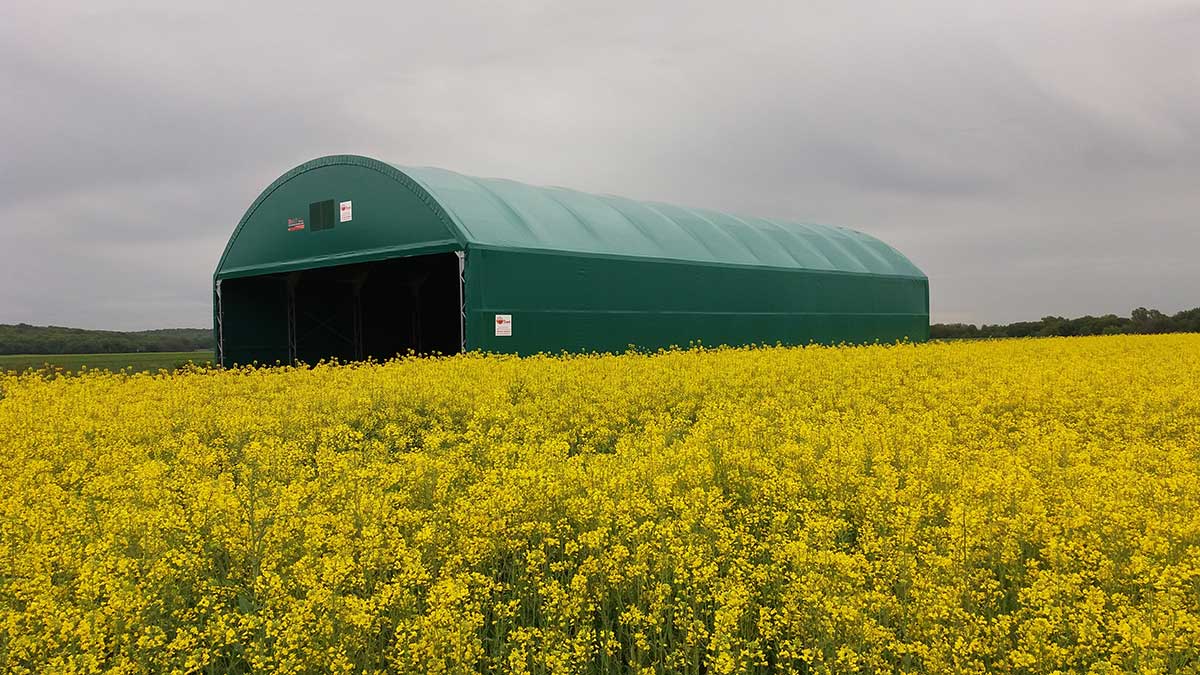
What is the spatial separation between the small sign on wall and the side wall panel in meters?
0.09

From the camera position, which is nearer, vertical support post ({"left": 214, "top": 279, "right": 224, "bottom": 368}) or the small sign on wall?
the small sign on wall

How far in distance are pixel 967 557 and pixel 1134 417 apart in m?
5.35

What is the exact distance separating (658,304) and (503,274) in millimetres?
4816

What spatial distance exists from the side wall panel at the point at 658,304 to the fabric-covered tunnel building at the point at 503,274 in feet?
0.12

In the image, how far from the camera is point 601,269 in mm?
17391

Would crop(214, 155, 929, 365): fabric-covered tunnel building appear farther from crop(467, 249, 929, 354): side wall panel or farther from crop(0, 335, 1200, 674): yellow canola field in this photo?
crop(0, 335, 1200, 674): yellow canola field

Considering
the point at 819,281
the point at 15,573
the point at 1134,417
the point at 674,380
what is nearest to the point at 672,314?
the point at 819,281

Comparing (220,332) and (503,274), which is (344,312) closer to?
(220,332)

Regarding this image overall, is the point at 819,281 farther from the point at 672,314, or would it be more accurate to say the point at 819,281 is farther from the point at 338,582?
the point at 338,582

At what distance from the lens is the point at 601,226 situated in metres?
18.8

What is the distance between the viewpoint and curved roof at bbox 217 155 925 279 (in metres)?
15.8

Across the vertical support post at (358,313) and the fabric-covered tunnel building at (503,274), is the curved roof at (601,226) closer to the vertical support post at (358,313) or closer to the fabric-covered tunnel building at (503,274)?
the fabric-covered tunnel building at (503,274)

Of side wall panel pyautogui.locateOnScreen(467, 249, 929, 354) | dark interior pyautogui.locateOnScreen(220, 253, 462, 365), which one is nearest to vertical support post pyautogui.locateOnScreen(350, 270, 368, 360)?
dark interior pyautogui.locateOnScreen(220, 253, 462, 365)

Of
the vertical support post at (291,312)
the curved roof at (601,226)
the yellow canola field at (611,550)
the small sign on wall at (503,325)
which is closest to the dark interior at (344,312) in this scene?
the vertical support post at (291,312)
